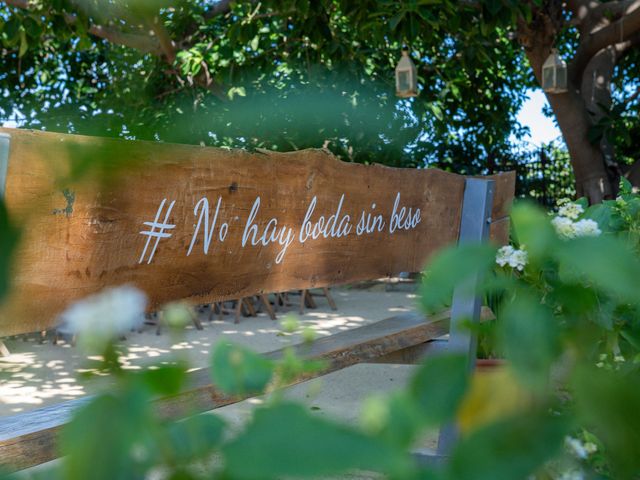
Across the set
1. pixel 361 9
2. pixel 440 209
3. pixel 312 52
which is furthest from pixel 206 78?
pixel 440 209

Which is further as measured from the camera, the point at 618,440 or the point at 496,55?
the point at 496,55

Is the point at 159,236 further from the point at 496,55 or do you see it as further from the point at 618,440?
the point at 496,55

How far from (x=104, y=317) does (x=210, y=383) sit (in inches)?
42.7

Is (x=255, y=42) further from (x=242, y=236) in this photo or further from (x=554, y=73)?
(x=242, y=236)

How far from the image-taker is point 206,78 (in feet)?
23.6

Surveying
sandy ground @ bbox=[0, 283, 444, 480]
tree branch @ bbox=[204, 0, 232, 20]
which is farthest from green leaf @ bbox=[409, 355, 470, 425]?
tree branch @ bbox=[204, 0, 232, 20]

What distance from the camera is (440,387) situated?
0.76 feet

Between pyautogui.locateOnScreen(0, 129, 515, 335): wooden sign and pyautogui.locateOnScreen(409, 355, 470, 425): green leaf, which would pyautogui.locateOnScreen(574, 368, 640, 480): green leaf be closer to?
pyautogui.locateOnScreen(409, 355, 470, 425): green leaf

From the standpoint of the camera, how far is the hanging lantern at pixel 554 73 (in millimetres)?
6285

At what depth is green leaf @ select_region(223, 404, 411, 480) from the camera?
180 millimetres

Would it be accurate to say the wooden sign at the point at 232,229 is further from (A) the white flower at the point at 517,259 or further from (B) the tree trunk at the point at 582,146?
(B) the tree trunk at the point at 582,146

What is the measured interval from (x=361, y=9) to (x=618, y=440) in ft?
17.1

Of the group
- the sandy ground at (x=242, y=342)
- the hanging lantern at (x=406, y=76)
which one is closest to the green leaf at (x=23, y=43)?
the sandy ground at (x=242, y=342)

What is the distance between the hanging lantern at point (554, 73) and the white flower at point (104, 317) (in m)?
6.58
